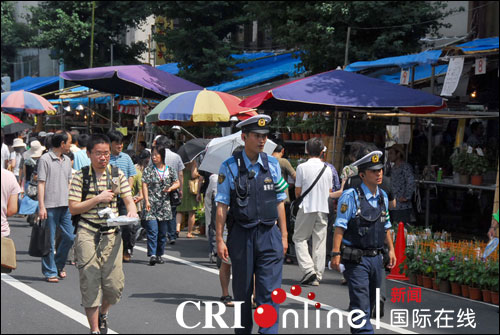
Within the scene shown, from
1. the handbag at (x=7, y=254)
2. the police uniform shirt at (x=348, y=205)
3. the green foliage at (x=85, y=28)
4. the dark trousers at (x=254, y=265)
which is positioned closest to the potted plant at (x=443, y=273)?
the police uniform shirt at (x=348, y=205)

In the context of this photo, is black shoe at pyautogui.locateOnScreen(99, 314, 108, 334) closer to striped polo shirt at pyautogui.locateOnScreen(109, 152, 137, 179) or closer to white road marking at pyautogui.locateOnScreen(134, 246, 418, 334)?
white road marking at pyautogui.locateOnScreen(134, 246, 418, 334)

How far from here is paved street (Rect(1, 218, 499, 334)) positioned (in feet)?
24.7

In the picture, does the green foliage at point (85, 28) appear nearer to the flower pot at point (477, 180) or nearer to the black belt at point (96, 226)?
the flower pot at point (477, 180)

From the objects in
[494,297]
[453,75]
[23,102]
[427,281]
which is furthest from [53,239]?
[23,102]

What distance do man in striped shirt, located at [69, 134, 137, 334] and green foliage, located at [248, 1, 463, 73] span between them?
33.0 feet

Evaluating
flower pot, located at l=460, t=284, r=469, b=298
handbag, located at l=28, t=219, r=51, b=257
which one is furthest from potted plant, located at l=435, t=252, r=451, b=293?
handbag, located at l=28, t=219, r=51, b=257

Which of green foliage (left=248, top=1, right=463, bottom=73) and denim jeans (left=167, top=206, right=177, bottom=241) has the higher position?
green foliage (left=248, top=1, right=463, bottom=73)

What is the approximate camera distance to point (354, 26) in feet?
54.4

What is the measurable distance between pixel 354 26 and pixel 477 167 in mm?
5631

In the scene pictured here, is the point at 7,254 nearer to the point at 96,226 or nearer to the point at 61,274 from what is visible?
the point at 96,226

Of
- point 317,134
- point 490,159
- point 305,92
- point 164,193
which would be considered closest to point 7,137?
point 317,134

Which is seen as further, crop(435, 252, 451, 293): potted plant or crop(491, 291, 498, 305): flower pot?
crop(435, 252, 451, 293): potted plant

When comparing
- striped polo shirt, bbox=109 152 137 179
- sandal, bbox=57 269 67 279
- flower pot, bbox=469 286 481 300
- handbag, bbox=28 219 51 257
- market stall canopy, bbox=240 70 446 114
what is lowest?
sandal, bbox=57 269 67 279

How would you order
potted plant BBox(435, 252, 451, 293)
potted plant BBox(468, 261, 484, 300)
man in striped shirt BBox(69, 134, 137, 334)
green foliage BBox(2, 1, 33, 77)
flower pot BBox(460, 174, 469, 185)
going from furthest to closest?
green foliage BBox(2, 1, 33, 77) → flower pot BBox(460, 174, 469, 185) → potted plant BBox(435, 252, 451, 293) → potted plant BBox(468, 261, 484, 300) → man in striped shirt BBox(69, 134, 137, 334)
